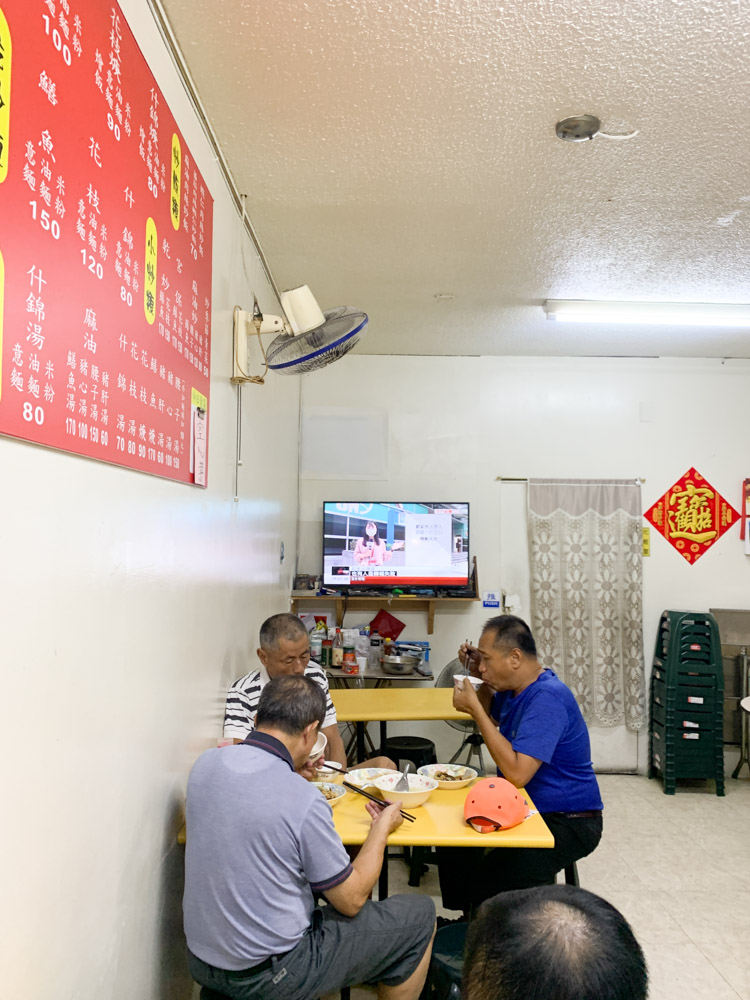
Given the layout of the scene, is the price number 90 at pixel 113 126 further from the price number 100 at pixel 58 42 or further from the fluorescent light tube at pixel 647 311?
the fluorescent light tube at pixel 647 311

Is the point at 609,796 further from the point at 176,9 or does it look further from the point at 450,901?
the point at 176,9

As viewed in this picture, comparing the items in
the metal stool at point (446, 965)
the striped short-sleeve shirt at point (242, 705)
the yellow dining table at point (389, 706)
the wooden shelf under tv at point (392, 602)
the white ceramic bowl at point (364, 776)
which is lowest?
the metal stool at point (446, 965)

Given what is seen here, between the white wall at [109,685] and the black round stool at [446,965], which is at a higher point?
the white wall at [109,685]

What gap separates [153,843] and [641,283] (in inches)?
141

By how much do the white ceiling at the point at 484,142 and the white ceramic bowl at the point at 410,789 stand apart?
2252 mm

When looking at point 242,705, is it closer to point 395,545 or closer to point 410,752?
point 410,752

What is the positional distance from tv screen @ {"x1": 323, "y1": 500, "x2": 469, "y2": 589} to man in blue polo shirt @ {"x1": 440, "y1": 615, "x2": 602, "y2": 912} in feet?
7.60

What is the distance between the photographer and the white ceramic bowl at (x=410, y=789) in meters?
2.58

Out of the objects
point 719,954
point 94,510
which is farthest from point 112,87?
point 719,954

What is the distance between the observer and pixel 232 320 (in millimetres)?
3000

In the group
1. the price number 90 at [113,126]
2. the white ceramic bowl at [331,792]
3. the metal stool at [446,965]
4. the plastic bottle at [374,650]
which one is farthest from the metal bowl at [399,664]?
the price number 90 at [113,126]

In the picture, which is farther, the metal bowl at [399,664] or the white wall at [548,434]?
the white wall at [548,434]

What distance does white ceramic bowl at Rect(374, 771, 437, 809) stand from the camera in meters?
2.58

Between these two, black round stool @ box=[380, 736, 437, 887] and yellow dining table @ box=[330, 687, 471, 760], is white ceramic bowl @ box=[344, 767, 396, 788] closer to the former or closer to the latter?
yellow dining table @ box=[330, 687, 471, 760]
